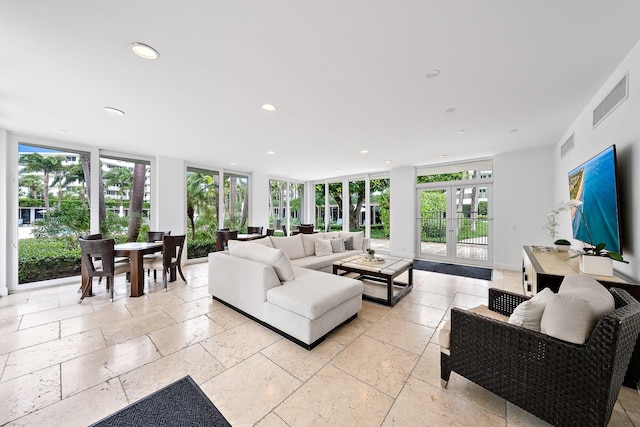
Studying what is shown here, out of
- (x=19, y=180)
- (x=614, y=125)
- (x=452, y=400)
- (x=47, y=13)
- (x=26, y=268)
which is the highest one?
(x=47, y=13)

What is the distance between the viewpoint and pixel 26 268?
4.14m

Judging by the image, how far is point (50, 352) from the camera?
2242 mm

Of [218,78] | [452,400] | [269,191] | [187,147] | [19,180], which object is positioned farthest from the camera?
[269,191]

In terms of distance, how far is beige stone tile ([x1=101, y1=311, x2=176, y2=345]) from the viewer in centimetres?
252

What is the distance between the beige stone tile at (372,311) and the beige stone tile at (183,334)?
1.71 metres

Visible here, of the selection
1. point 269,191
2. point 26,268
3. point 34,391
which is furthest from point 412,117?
point 26,268

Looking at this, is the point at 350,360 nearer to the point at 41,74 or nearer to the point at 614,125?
the point at 614,125

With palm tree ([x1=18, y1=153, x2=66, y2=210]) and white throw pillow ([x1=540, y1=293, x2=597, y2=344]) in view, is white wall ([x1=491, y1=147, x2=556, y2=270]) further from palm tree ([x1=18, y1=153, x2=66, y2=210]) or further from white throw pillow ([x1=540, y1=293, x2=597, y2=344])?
palm tree ([x1=18, y1=153, x2=66, y2=210])

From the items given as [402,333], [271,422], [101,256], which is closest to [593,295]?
[402,333]

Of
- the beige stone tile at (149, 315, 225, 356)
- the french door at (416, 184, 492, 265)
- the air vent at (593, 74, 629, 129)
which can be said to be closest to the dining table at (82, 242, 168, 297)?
the beige stone tile at (149, 315, 225, 356)

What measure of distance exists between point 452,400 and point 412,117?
3086 mm

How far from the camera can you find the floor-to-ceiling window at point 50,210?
4113 mm

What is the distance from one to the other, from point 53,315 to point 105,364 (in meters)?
1.80

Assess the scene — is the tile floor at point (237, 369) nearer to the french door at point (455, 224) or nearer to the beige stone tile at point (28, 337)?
the beige stone tile at point (28, 337)
